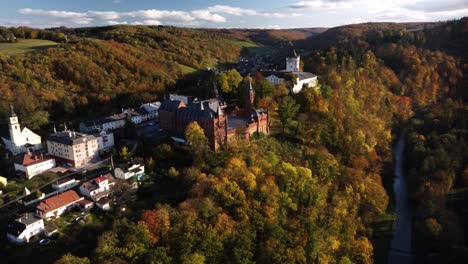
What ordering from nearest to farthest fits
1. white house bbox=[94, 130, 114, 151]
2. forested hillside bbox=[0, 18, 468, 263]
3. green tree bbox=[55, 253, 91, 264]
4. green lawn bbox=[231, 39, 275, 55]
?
1. green tree bbox=[55, 253, 91, 264]
2. forested hillside bbox=[0, 18, 468, 263]
3. white house bbox=[94, 130, 114, 151]
4. green lawn bbox=[231, 39, 275, 55]

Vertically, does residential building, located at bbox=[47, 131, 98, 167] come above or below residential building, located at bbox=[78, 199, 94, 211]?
above

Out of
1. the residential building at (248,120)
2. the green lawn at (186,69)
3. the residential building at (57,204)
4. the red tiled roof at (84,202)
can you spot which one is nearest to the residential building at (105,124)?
the residential building at (248,120)

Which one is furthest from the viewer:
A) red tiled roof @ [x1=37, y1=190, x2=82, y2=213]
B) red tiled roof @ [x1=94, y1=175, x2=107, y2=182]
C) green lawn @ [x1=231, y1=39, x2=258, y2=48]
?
green lawn @ [x1=231, y1=39, x2=258, y2=48]

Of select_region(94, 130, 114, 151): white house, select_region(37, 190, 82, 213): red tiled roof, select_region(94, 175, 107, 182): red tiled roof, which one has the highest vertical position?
select_region(94, 130, 114, 151): white house

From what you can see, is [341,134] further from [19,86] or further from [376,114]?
[19,86]

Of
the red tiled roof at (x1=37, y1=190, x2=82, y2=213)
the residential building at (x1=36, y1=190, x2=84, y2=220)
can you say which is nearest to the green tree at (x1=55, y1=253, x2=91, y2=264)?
the residential building at (x1=36, y1=190, x2=84, y2=220)

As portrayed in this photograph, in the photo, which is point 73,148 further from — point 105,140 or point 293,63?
point 293,63

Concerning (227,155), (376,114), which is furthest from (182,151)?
(376,114)

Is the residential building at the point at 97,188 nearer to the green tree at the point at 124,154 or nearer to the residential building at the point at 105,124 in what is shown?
the green tree at the point at 124,154

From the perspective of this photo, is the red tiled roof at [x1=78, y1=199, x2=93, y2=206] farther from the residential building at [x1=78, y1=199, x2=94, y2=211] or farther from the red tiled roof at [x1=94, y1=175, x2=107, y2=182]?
the red tiled roof at [x1=94, y1=175, x2=107, y2=182]
